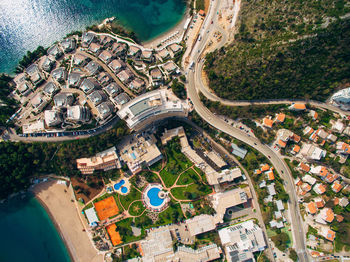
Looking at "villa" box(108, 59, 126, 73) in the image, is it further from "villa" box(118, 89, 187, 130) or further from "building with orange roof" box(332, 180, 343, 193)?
"building with orange roof" box(332, 180, 343, 193)

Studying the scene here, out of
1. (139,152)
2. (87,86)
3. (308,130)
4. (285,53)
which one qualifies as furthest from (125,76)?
(308,130)

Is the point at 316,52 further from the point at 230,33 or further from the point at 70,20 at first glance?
the point at 70,20

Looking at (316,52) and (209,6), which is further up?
(209,6)

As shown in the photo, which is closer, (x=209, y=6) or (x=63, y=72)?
(x=63, y=72)

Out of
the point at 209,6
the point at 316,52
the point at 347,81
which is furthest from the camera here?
the point at 209,6

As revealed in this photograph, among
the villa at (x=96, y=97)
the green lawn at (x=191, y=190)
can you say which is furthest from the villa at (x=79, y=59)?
the green lawn at (x=191, y=190)

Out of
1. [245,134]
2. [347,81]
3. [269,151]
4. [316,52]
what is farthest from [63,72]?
[347,81]

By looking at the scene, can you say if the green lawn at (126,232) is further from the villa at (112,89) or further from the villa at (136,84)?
the villa at (136,84)
